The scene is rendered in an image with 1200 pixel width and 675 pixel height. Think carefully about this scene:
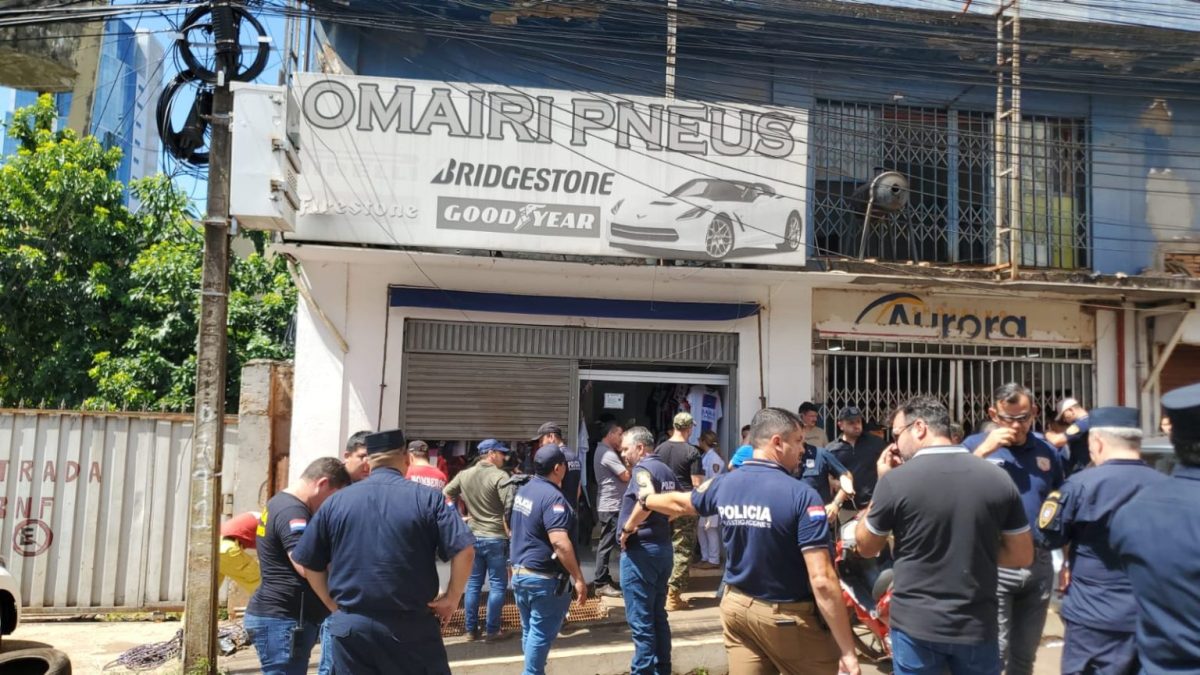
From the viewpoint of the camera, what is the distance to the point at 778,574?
3.87 meters

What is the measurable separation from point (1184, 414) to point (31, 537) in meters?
9.30

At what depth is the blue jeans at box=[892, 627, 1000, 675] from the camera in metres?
3.57

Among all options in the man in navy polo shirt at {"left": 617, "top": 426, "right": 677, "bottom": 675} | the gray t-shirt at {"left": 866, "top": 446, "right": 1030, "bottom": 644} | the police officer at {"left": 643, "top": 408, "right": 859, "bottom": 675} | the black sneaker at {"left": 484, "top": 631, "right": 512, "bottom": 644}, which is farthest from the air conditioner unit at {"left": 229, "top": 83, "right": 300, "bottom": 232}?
the gray t-shirt at {"left": 866, "top": 446, "right": 1030, "bottom": 644}

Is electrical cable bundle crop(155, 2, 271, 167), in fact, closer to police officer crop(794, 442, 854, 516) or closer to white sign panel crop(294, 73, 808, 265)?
white sign panel crop(294, 73, 808, 265)

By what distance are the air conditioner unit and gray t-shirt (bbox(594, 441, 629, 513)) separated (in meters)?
3.64

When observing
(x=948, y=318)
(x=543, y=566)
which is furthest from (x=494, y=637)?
(x=948, y=318)

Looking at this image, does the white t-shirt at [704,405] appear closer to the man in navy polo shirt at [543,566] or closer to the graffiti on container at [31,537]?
the man in navy polo shirt at [543,566]

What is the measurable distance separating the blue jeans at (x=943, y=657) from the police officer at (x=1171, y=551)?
2.83ft

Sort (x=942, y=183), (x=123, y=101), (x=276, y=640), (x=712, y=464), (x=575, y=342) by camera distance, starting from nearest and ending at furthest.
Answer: (x=276, y=640) < (x=712, y=464) < (x=575, y=342) < (x=942, y=183) < (x=123, y=101)

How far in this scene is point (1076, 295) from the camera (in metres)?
9.95

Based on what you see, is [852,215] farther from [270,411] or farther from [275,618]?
[275,618]

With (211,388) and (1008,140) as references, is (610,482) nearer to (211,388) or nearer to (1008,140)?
(211,388)

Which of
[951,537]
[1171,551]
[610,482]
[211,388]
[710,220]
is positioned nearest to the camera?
[1171,551]

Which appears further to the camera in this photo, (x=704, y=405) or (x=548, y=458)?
(x=704, y=405)
